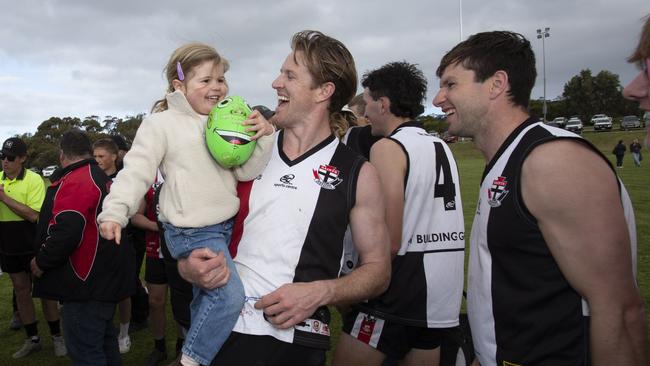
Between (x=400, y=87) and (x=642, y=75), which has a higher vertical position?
(x=400, y=87)

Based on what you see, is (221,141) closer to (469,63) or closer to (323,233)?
(323,233)

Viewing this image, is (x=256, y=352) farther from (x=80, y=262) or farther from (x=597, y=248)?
(x=80, y=262)

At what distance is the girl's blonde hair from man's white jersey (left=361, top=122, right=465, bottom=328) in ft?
4.57

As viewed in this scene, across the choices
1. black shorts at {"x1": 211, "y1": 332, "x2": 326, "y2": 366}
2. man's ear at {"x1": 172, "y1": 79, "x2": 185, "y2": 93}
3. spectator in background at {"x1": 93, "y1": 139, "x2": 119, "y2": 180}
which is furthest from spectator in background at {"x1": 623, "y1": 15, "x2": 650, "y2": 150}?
spectator in background at {"x1": 93, "y1": 139, "x2": 119, "y2": 180}

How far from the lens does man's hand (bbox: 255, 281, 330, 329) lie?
2059mm

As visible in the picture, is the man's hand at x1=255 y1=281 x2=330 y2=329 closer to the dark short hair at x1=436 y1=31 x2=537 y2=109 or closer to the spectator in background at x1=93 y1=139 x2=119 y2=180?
the dark short hair at x1=436 y1=31 x2=537 y2=109

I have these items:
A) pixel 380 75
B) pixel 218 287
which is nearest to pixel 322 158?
pixel 218 287

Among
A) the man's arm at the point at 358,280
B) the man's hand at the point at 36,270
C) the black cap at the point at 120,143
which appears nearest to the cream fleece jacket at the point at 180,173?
the man's arm at the point at 358,280

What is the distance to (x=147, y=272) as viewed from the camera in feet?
17.2

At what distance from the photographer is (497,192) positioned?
200cm

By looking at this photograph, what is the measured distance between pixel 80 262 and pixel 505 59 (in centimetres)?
384

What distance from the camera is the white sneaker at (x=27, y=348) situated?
17.5 feet

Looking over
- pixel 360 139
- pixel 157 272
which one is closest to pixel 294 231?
pixel 360 139

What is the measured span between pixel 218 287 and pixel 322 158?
833 millimetres
